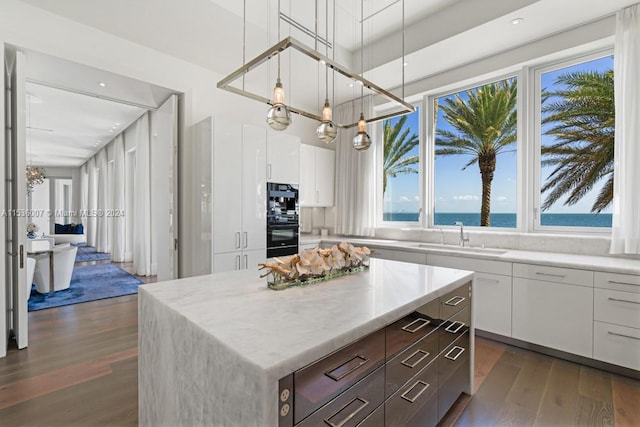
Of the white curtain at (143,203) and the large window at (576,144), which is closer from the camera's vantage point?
the large window at (576,144)

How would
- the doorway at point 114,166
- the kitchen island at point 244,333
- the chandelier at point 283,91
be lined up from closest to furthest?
the kitchen island at point 244,333 < the chandelier at point 283,91 < the doorway at point 114,166

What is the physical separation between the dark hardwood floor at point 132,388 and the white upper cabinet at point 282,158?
7.39 ft

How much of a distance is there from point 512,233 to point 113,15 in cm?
440

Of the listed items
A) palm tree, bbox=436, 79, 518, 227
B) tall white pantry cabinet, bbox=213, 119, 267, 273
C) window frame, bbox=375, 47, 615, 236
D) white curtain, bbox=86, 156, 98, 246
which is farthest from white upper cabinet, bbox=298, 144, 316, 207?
white curtain, bbox=86, 156, 98, 246

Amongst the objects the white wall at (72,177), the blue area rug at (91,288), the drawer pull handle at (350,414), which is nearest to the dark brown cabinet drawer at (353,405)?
the drawer pull handle at (350,414)

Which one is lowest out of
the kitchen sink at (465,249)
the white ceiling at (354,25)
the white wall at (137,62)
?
the kitchen sink at (465,249)

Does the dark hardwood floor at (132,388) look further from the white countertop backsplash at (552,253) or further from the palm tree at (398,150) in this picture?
the palm tree at (398,150)

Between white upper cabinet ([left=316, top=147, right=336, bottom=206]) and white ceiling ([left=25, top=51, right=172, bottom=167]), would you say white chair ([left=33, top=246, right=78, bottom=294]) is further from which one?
white upper cabinet ([left=316, top=147, right=336, bottom=206])

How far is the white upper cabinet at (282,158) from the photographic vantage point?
361 centimetres

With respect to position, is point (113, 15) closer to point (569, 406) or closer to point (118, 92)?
point (118, 92)

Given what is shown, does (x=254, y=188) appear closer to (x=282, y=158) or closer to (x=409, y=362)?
(x=282, y=158)

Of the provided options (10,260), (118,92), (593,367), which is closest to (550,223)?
(593,367)

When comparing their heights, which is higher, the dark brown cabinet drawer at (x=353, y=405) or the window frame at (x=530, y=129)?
the window frame at (x=530, y=129)

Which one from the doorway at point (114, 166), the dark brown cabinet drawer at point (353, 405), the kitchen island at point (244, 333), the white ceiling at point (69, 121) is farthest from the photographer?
the white ceiling at point (69, 121)
